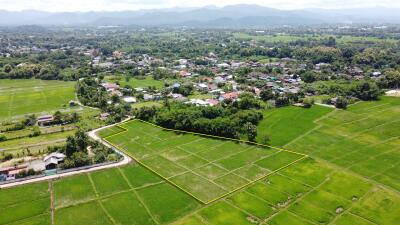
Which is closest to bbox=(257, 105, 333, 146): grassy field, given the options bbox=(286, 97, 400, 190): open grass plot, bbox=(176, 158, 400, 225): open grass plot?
bbox=(286, 97, 400, 190): open grass plot

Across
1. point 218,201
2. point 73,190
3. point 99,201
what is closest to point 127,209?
point 99,201

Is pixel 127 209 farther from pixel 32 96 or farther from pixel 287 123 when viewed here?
pixel 32 96

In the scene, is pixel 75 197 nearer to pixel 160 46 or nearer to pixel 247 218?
pixel 247 218

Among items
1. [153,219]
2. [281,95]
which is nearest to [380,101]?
[281,95]

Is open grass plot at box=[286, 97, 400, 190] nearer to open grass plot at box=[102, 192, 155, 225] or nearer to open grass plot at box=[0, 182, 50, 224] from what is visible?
open grass plot at box=[102, 192, 155, 225]

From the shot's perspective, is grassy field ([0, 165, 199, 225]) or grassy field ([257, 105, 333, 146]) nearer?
grassy field ([0, 165, 199, 225])

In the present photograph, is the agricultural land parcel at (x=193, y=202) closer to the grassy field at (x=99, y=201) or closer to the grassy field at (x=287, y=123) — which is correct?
the grassy field at (x=99, y=201)
